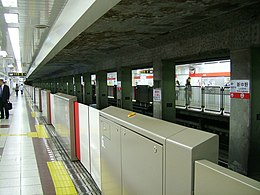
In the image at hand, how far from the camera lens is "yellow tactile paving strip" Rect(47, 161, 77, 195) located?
12.7ft

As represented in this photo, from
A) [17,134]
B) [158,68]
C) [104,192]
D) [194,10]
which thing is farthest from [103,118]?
[17,134]

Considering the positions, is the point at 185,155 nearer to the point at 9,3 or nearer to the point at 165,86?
the point at 9,3

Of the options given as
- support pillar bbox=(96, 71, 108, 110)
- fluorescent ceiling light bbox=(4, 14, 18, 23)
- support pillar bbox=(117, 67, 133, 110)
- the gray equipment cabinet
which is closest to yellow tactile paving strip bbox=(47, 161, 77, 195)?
the gray equipment cabinet

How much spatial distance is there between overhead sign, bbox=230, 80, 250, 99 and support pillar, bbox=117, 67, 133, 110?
5303mm

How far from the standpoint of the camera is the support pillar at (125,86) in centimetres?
923

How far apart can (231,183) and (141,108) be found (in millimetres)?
11519

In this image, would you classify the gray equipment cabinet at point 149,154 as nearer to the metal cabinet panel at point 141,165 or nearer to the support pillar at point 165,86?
the metal cabinet panel at point 141,165

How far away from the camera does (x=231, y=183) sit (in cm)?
128

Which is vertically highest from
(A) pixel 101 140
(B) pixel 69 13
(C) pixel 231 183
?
(B) pixel 69 13

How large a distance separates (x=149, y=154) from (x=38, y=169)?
3.44m

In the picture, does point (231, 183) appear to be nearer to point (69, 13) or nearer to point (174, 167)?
point (174, 167)

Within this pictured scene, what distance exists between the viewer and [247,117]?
4.04m

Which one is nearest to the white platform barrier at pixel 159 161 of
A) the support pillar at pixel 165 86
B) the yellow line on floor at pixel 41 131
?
the support pillar at pixel 165 86

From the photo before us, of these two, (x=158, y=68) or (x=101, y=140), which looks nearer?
(x=101, y=140)
